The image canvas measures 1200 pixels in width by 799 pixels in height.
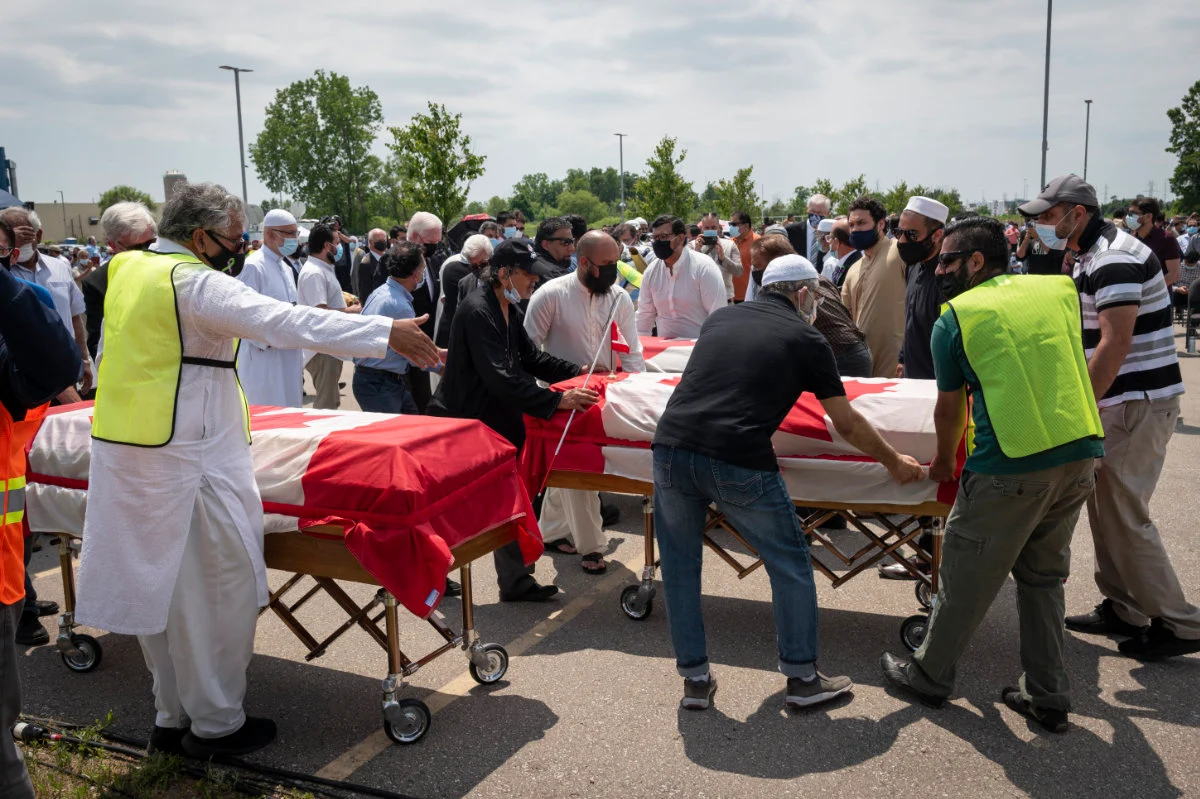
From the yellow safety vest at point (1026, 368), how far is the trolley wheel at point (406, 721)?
2491 millimetres

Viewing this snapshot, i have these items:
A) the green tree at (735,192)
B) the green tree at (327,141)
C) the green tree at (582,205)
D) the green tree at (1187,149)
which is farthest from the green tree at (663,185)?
the green tree at (582,205)

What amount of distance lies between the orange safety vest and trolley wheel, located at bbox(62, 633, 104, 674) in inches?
60.3

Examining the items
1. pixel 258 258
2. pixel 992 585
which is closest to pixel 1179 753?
pixel 992 585

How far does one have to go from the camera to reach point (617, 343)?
6340 millimetres

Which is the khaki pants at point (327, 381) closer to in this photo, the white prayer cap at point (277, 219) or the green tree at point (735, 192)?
the white prayer cap at point (277, 219)

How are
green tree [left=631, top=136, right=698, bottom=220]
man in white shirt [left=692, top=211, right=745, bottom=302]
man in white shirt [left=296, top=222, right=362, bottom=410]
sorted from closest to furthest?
man in white shirt [left=296, top=222, right=362, bottom=410]
man in white shirt [left=692, top=211, right=745, bottom=302]
green tree [left=631, top=136, right=698, bottom=220]

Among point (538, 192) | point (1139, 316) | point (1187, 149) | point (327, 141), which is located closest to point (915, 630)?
point (1139, 316)

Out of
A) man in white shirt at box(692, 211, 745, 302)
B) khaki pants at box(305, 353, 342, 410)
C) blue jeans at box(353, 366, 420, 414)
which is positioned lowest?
khaki pants at box(305, 353, 342, 410)

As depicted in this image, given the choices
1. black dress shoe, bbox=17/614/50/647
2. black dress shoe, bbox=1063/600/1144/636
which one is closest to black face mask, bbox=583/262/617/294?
black dress shoe, bbox=1063/600/1144/636

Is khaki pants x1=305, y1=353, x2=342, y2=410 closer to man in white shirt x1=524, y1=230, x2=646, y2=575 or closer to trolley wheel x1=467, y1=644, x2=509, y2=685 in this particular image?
man in white shirt x1=524, y1=230, x2=646, y2=575

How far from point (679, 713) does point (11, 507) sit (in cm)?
264

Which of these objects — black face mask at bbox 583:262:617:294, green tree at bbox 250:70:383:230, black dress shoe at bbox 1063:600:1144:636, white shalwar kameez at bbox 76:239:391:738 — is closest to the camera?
white shalwar kameez at bbox 76:239:391:738

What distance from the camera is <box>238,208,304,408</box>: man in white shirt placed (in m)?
6.83

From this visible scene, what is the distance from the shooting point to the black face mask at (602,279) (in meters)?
6.20
